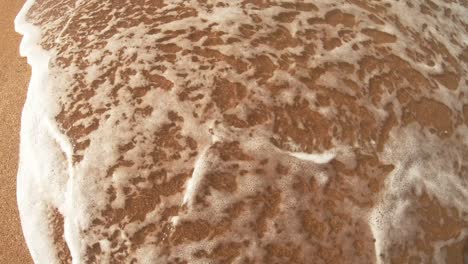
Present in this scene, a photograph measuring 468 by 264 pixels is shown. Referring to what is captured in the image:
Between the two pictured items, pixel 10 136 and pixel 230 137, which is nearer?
pixel 230 137

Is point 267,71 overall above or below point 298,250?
above

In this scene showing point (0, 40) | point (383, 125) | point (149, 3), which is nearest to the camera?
point (383, 125)

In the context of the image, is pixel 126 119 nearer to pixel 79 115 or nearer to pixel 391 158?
pixel 79 115

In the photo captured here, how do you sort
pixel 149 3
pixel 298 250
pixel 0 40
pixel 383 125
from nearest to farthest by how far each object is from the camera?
pixel 298 250 → pixel 383 125 → pixel 149 3 → pixel 0 40

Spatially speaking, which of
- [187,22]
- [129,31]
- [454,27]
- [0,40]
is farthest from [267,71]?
[0,40]

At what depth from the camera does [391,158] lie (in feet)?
3.52

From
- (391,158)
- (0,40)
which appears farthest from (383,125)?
(0,40)

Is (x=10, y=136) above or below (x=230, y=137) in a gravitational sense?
below

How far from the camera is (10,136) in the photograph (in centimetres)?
116

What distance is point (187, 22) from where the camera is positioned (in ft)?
3.88

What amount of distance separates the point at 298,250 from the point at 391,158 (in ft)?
0.94

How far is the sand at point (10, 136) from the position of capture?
1.07 m

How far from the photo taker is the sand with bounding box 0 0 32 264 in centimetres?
107

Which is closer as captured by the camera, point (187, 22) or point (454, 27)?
point (187, 22)
